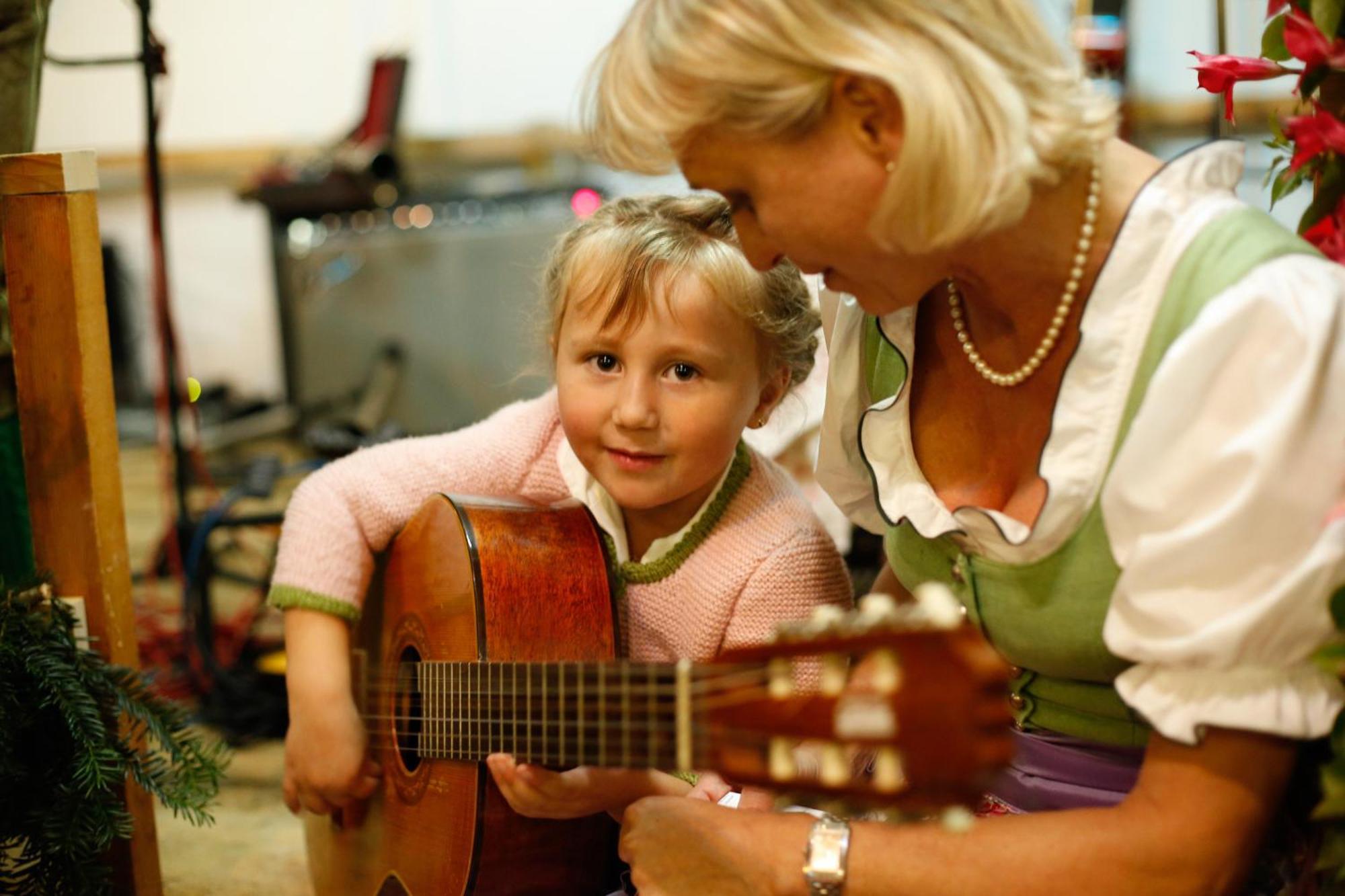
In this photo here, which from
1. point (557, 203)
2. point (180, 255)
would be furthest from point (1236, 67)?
point (180, 255)

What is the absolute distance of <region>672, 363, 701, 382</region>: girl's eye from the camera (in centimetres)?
119

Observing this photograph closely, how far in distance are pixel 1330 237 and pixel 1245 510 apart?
29cm

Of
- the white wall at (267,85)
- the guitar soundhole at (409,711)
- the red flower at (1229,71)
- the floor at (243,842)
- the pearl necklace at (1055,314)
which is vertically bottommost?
A: the floor at (243,842)

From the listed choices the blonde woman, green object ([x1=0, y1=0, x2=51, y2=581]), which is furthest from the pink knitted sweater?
green object ([x1=0, y1=0, x2=51, y2=581])

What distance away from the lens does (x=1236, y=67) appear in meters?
1.04

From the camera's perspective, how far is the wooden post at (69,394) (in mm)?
1238

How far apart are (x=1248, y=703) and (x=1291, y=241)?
0.98 ft

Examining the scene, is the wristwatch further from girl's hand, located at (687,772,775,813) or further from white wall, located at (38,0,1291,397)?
white wall, located at (38,0,1291,397)

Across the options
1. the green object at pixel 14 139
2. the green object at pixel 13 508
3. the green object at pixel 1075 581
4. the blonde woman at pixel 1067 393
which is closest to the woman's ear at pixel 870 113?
the blonde woman at pixel 1067 393

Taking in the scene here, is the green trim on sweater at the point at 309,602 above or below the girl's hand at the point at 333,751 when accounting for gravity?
above

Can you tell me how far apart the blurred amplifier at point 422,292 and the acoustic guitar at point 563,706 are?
94.2 inches

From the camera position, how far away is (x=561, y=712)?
95 cm

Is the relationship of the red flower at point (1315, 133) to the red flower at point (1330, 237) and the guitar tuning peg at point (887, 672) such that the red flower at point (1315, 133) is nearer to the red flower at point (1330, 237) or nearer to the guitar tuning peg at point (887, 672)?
the red flower at point (1330, 237)

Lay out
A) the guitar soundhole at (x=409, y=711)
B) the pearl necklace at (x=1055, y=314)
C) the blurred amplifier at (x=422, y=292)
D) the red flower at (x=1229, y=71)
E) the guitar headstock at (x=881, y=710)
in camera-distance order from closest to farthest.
→ the guitar headstock at (x=881, y=710) < the pearl necklace at (x=1055, y=314) < the red flower at (x=1229, y=71) < the guitar soundhole at (x=409, y=711) < the blurred amplifier at (x=422, y=292)
